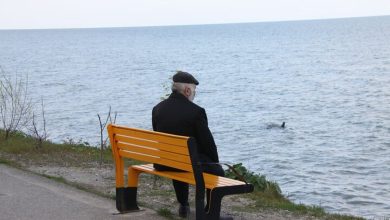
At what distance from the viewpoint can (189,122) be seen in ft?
21.7

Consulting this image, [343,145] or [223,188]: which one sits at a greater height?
[223,188]

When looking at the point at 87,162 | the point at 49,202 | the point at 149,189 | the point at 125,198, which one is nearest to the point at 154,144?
the point at 125,198

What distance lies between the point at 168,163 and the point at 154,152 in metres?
0.24

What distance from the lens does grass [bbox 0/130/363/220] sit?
8398mm

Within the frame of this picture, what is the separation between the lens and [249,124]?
98.3ft

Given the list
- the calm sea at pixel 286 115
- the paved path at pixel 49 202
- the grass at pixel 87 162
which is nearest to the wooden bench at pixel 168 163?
the paved path at pixel 49 202

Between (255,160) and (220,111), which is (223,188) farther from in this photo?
(220,111)

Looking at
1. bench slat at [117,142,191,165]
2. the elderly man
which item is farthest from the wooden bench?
the elderly man

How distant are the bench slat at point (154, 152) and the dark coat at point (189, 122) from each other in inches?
10.3

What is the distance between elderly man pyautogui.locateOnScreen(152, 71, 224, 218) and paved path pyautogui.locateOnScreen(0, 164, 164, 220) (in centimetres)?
95

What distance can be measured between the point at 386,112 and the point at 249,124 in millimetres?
7492

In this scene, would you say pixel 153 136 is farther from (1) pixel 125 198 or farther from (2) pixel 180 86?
(1) pixel 125 198

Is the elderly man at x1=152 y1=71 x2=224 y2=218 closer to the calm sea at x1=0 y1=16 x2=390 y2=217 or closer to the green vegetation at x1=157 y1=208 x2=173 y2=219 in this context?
the green vegetation at x1=157 y1=208 x2=173 y2=219

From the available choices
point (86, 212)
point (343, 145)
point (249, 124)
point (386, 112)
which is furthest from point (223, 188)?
point (386, 112)
